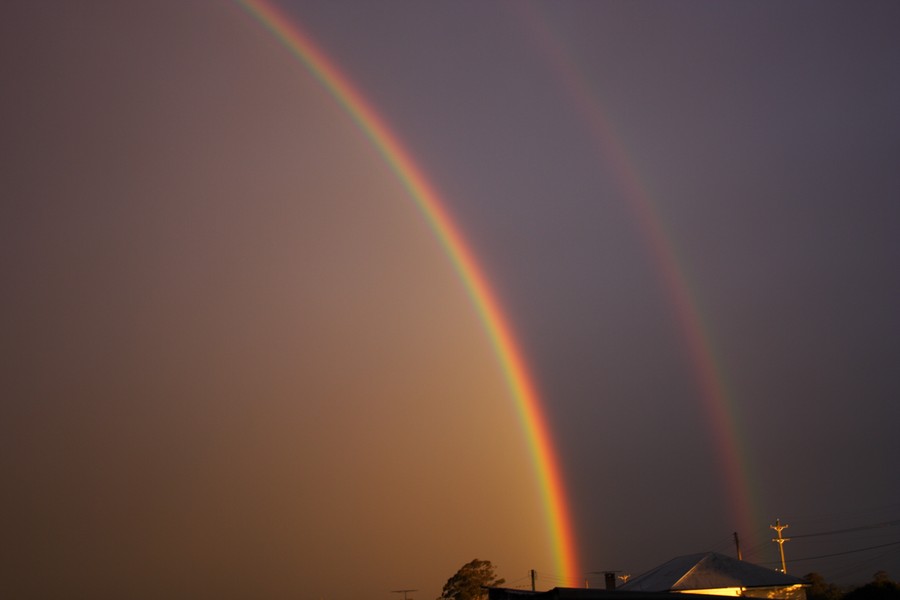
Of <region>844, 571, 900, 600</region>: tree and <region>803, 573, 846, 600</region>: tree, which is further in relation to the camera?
<region>803, 573, 846, 600</region>: tree

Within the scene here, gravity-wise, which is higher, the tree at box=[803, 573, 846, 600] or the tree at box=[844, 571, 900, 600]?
the tree at box=[803, 573, 846, 600]

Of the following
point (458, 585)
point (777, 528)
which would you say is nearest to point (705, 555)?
point (777, 528)

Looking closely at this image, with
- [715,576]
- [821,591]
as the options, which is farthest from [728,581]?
[821,591]

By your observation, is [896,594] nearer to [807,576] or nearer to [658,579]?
[658,579]

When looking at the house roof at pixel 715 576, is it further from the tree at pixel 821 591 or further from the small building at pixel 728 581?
the tree at pixel 821 591

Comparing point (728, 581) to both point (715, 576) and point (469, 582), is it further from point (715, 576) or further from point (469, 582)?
point (469, 582)

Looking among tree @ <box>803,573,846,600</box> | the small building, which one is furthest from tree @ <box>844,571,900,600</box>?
tree @ <box>803,573,846,600</box>

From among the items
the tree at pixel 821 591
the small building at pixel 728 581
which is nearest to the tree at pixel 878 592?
the small building at pixel 728 581

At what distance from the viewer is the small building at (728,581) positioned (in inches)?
1630

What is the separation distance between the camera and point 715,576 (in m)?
42.8

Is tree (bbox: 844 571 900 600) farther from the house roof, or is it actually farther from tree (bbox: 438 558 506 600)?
tree (bbox: 438 558 506 600)

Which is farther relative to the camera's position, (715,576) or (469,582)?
(469,582)

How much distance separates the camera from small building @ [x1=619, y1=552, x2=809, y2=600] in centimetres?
4141

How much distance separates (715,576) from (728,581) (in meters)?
0.73
